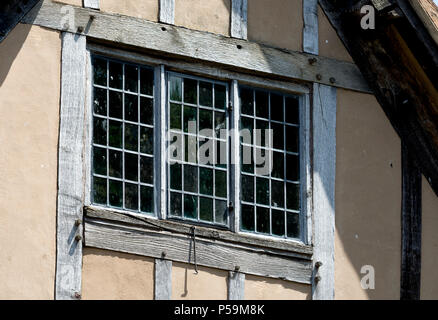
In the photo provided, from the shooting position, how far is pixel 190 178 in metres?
13.4

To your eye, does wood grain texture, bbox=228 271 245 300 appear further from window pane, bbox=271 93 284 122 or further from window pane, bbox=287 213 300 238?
window pane, bbox=271 93 284 122

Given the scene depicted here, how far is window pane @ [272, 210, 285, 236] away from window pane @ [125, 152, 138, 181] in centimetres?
122

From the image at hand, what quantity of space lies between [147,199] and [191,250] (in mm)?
509

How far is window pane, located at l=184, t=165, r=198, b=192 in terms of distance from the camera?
13.4 m

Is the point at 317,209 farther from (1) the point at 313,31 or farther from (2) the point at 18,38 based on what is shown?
(2) the point at 18,38

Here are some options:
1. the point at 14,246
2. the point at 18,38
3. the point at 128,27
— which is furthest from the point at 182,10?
the point at 14,246

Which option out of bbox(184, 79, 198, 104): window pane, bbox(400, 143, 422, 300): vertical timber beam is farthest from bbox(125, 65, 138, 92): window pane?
bbox(400, 143, 422, 300): vertical timber beam

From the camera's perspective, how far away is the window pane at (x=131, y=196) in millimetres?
13062

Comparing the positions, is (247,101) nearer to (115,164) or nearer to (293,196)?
(293,196)

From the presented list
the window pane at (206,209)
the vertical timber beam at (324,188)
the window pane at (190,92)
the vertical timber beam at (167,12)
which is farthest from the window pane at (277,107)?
the vertical timber beam at (167,12)

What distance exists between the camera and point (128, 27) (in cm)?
1335

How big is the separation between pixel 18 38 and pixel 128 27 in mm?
964

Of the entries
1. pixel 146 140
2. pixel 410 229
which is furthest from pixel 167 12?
pixel 410 229

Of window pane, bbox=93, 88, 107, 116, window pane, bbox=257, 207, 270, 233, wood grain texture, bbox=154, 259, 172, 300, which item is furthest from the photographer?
window pane, bbox=257, 207, 270, 233
